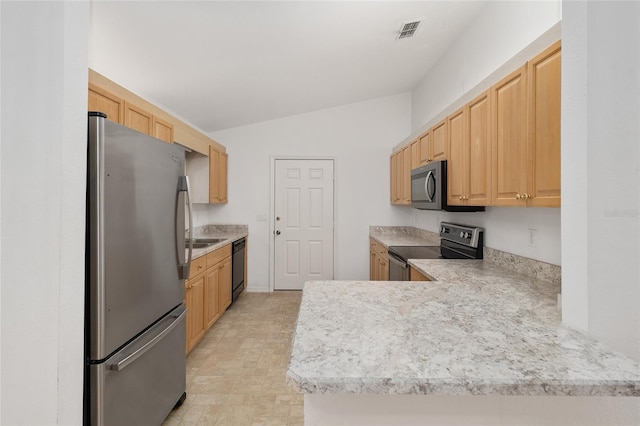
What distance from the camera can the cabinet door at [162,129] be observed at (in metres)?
2.53

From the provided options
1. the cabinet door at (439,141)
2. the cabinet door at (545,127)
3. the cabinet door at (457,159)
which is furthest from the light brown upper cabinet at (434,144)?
the cabinet door at (545,127)

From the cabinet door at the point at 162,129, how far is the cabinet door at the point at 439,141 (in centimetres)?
234

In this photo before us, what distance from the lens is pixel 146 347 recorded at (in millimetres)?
1648

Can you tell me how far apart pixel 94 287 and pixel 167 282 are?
558 mm

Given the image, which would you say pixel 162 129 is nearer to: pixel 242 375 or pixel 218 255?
pixel 218 255

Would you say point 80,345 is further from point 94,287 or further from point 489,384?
point 489,384

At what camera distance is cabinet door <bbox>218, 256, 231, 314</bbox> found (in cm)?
356

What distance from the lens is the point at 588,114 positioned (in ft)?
3.06

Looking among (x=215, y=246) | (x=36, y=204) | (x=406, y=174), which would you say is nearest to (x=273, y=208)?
(x=215, y=246)

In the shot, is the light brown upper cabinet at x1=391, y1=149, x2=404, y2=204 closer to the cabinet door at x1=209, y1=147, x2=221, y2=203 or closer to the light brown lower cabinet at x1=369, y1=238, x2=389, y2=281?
the light brown lower cabinet at x1=369, y1=238, x2=389, y2=281

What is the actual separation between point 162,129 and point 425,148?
8.03 ft

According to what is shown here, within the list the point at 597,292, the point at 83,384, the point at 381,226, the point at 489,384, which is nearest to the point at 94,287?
the point at 83,384

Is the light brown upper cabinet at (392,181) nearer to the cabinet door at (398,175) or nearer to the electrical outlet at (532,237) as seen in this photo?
the cabinet door at (398,175)

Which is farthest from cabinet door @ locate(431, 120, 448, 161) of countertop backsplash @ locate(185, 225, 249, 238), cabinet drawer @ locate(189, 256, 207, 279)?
countertop backsplash @ locate(185, 225, 249, 238)
